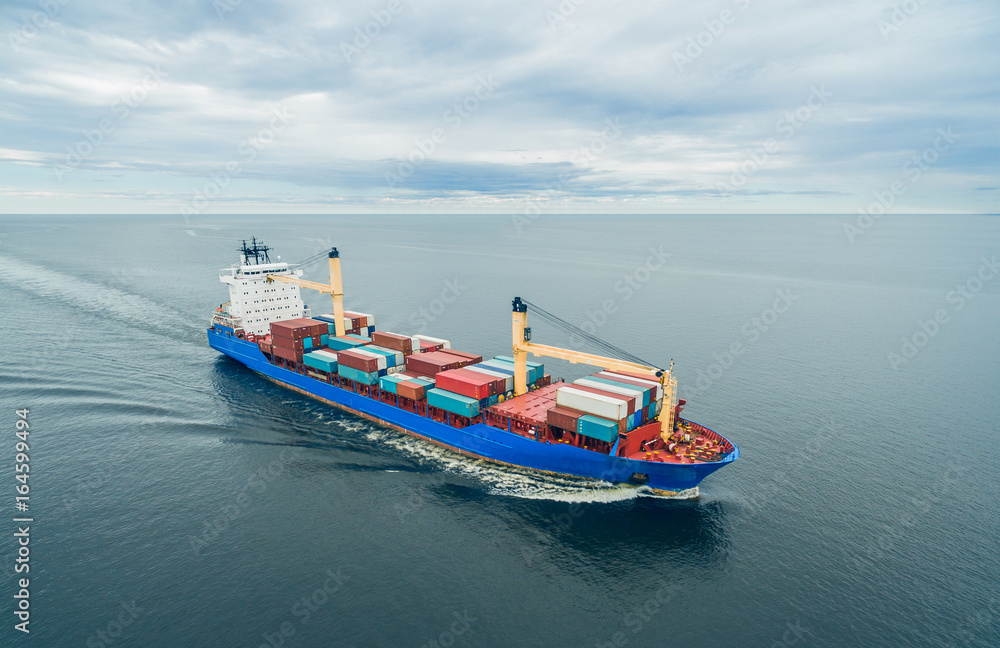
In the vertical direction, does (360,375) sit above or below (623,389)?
below

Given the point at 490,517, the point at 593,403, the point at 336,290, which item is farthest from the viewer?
the point at 336,290

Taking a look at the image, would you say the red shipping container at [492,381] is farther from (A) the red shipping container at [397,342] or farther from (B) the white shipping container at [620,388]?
(A) the red shipping container at [397,342]

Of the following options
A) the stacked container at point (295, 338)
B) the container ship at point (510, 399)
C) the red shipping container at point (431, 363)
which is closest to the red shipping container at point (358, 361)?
the container ship at point (510, 399)

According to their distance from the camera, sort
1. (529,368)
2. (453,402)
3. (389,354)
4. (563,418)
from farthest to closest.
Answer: (389,354)
(529,368)
(453,402)
(563,418)

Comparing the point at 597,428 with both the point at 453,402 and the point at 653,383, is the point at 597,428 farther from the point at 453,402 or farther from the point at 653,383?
the point at 453,402

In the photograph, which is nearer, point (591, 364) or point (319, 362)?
point (591, 364)

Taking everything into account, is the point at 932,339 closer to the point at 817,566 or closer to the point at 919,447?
the point at 919,447

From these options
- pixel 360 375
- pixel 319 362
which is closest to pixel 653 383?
pixel 360 375
